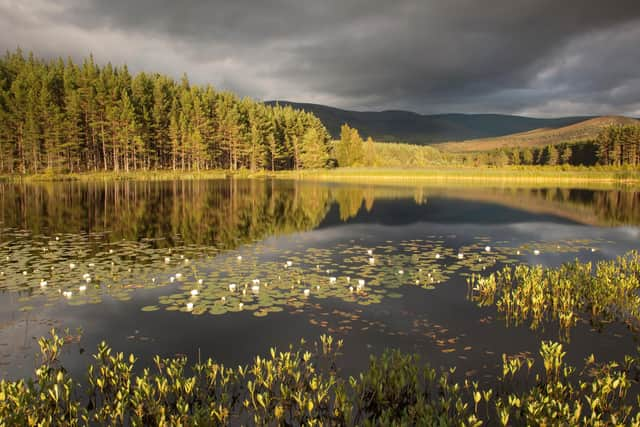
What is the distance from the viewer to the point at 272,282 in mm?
13422

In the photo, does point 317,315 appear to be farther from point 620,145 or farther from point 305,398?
point 620,145

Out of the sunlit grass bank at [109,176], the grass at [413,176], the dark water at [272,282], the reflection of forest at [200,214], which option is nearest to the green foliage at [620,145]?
the grass at [413,176]

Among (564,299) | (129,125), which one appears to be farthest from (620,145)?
(564,299)

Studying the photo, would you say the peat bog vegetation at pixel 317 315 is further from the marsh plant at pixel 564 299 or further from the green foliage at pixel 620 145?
the green foliage at pixel 620 145

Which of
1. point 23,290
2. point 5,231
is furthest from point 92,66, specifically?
point 23,290

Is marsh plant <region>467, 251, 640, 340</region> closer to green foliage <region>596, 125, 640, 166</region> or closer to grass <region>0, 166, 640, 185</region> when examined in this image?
grass <region>0, 166, 640, 185</region>

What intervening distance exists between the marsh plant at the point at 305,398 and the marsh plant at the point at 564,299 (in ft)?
9.86

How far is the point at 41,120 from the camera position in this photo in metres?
82.5

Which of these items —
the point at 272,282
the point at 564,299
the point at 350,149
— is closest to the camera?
the point at 564,299

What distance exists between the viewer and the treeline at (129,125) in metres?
81.6

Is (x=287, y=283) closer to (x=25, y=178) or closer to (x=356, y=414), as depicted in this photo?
(x=356, y=414)

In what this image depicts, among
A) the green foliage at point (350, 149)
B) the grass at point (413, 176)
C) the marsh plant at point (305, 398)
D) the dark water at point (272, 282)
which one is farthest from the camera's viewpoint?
the green foliage at point (350, 149)

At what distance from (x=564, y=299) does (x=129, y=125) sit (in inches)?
3611

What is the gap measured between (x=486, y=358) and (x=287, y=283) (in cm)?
683
